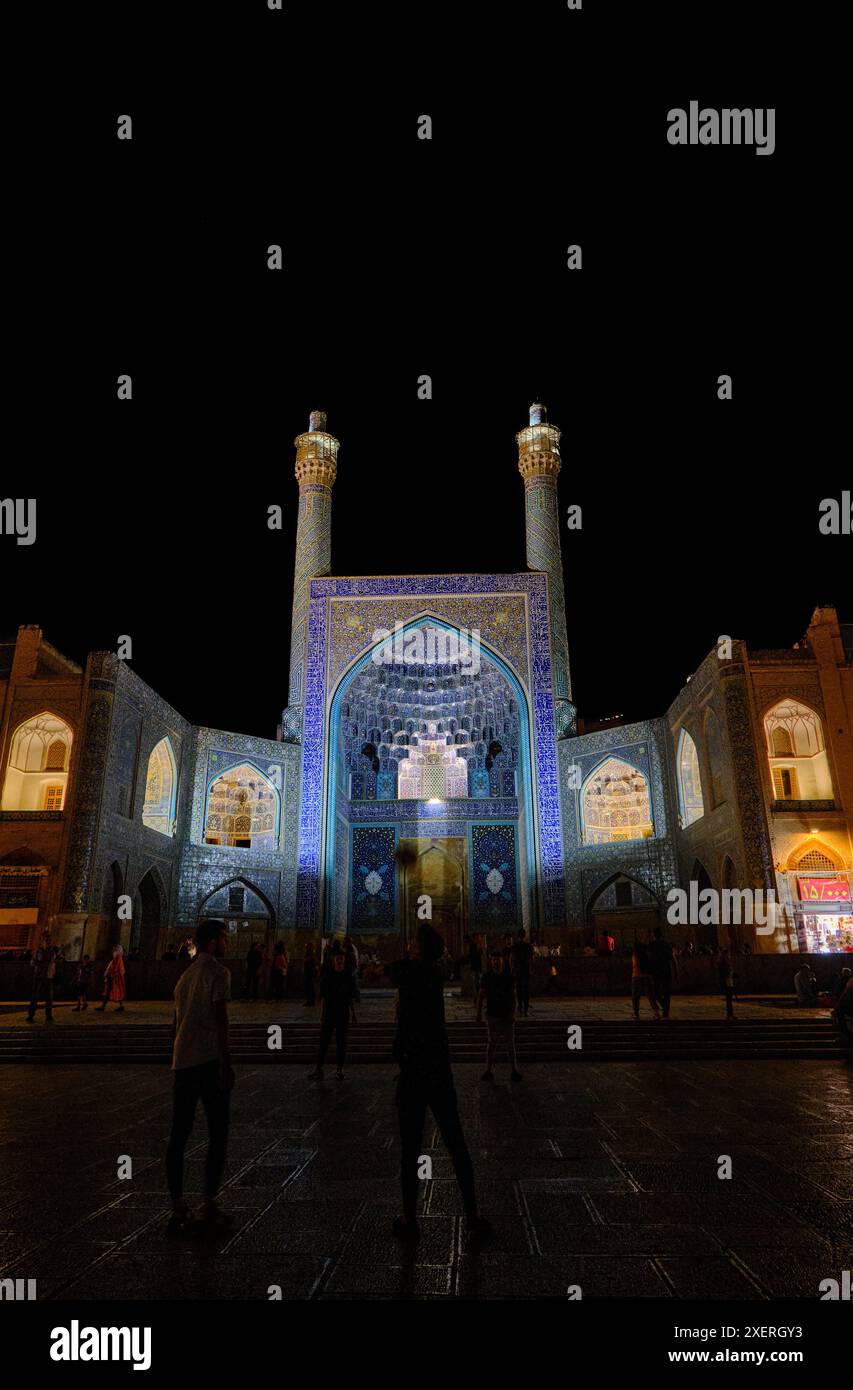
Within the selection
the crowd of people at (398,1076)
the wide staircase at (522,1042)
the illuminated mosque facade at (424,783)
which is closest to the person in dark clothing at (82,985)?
the wide staircase at (522,1042)

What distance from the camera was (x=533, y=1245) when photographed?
274 cm

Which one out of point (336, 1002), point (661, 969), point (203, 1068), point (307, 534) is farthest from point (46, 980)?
point (307, 534)

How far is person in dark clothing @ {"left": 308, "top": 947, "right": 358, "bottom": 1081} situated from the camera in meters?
6.68

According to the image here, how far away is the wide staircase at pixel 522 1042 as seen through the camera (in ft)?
26.7

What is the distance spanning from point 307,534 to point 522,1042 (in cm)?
1869

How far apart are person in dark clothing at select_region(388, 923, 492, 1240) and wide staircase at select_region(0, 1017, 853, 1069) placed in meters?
5.23

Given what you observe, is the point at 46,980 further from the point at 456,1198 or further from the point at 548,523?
the point at 548,523

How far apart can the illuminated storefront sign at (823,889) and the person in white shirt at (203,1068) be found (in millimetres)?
15257

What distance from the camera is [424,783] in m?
25.6

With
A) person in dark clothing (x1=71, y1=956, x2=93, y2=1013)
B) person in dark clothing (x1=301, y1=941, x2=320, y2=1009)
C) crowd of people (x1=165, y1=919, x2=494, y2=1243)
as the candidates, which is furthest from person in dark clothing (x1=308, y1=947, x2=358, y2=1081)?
person in dark clothing (x1=71, y1=956, x2=93, y2=1013)

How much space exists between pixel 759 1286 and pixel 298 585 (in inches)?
899

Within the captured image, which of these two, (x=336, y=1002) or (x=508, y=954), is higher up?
(x=508, y=954)
